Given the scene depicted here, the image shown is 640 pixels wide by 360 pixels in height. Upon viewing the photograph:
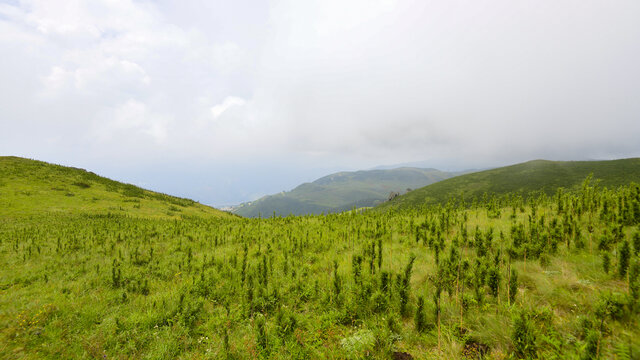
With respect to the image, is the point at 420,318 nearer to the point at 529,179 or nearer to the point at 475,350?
the point at 475,350

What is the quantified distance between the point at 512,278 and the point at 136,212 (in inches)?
1106

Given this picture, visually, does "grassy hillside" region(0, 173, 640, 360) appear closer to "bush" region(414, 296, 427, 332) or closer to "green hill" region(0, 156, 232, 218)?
"bush" region(414, 296, 427, 332)

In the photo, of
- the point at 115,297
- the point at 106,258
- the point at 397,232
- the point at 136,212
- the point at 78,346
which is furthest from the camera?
the point at 136,212

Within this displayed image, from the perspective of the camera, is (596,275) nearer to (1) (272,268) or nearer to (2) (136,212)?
(1) (272,268)

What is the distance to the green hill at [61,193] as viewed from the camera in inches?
760

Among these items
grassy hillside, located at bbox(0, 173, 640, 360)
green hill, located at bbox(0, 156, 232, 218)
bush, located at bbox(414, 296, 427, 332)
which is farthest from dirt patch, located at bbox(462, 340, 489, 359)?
green hill, located at bbox(0, 156, 232, 218)

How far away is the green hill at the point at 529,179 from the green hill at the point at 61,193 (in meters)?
82.5

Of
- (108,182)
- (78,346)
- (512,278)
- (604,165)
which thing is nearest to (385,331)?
(512,278)

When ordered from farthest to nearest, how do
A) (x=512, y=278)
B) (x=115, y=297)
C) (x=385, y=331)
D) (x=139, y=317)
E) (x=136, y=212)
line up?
(x=136, y=212), (x=115, y=297), (x=139, y=317), (x=512, y=278), (x=385, y=331)

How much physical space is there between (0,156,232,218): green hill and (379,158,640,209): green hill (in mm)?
82543

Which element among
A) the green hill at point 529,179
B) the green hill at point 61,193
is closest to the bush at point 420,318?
the green hill at point 61,193

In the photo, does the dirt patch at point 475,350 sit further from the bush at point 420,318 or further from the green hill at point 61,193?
the green hill at point 61,193

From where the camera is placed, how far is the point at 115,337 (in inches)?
178

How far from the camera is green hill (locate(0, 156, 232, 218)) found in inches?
760
